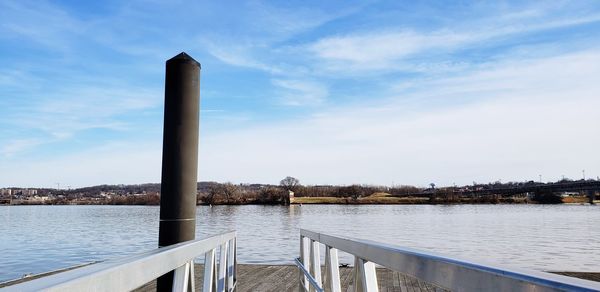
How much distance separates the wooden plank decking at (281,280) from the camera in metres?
8.58

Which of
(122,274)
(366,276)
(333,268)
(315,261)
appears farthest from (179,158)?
(122,274)

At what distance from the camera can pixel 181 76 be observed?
16.4 feet

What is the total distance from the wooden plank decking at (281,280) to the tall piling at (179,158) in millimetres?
3040

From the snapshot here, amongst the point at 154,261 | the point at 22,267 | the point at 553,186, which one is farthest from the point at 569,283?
the point at 553,186

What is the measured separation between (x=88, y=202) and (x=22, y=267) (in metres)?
173

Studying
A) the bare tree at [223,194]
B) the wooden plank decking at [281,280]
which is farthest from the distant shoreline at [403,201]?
the wooden plank decking at [281,280]

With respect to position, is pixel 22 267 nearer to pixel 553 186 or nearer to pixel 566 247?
pixel 566 247

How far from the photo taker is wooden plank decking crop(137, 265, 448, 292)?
338 inches

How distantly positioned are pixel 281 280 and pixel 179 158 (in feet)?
19.3

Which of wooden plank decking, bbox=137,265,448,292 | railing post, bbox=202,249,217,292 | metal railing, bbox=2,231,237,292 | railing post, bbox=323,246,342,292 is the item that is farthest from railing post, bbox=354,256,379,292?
wooden plank decking, bbox=137,265,448,292

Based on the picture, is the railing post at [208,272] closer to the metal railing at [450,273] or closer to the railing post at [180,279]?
the railing post at [180,279]

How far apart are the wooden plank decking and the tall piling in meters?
3.04

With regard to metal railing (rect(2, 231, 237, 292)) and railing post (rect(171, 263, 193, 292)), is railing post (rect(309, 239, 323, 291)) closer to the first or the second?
metal railing (rect(2, 231, 237, 292))

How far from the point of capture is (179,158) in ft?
16.0
